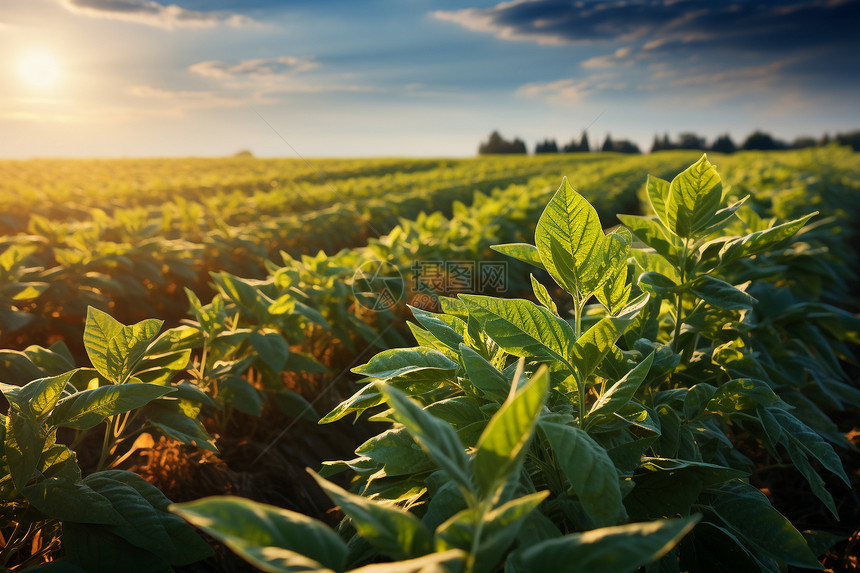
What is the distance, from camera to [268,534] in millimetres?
566

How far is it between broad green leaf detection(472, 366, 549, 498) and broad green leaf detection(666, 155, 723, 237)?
83 centimetres

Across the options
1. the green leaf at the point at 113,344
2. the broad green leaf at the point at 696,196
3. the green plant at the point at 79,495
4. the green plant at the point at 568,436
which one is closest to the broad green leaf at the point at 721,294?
the green plant at the point at 568,436

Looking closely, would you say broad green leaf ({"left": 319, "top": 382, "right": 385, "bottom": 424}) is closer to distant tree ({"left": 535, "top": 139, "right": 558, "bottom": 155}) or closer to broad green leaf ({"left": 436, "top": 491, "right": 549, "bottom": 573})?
broad green leaf ({"left": 436, "top": 491, "right": 549, "bottom": 573})

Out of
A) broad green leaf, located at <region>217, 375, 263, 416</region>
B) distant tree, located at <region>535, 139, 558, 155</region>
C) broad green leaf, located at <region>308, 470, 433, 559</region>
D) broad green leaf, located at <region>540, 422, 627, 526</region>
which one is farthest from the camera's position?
distant tree, located at <region>535, 139, 558, 155</region>

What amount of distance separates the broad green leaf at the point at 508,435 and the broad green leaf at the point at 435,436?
27 millimetres

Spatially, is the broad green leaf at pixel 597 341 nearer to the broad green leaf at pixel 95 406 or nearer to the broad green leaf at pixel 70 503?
the broad green leaf at pixel 95 406

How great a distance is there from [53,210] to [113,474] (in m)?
9.30

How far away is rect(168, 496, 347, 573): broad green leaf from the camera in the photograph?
0.52 metres

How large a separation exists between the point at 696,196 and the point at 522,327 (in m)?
0.58

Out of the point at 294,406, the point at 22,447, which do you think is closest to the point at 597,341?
the point at 22,447

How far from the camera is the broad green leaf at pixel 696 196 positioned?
4.00ft

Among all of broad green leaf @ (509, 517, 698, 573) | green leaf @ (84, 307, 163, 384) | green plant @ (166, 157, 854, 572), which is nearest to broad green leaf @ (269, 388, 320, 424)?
green leaf @ (84, 307, 163, 384)

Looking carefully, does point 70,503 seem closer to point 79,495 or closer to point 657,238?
point 79,495

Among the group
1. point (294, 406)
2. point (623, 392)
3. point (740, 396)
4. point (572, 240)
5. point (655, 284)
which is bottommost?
point (294, 406)
